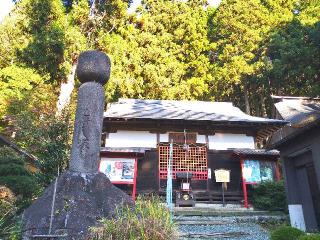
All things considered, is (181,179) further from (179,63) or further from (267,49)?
(267,49)

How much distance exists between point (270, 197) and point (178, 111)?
5.73 meters

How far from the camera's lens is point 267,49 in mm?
23672

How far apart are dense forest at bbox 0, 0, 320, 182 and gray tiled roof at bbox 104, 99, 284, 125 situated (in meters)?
2.38

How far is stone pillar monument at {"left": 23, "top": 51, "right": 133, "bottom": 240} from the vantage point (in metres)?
4.48

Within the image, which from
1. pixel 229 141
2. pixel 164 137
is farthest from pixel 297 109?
pixel 164 137

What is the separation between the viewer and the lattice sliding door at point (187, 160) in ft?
43.8

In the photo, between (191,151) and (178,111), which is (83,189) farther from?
(178,111)

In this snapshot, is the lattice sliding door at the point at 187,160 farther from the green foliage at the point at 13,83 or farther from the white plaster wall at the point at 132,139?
the green foliage at the point at 13,83

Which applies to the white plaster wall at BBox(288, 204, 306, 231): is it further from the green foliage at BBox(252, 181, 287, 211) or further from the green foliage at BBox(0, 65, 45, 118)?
the green foliage at BBox(0, 65, 45, 118)

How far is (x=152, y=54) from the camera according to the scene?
67.7 feet

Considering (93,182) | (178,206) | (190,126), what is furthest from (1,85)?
(93,182)

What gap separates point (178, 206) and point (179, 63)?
13.3 metres

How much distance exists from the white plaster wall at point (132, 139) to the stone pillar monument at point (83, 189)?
287 inches

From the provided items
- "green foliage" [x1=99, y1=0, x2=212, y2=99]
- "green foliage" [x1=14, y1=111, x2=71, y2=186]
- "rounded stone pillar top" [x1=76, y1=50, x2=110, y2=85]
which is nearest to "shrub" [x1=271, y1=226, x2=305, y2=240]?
"rounded stone pillar top" [x1=76, y1=50, x2=110, y2=85]
